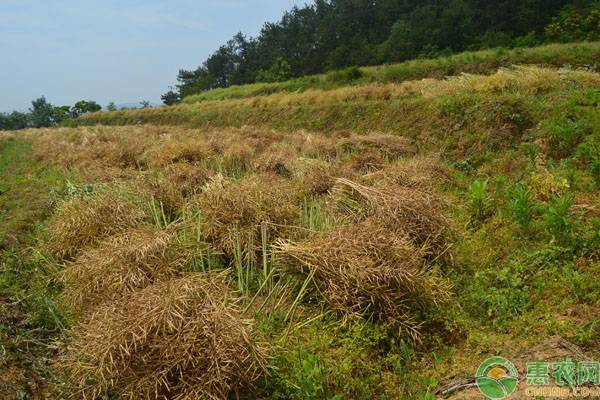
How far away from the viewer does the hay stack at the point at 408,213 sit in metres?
4.35

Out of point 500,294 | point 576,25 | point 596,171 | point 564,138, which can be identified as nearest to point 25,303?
point 500,294

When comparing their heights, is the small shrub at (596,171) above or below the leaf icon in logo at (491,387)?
above

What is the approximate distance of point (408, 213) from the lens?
14.6 feet

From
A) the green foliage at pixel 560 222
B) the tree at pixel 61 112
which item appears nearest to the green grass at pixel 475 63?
the green foliage at pixel 560 222

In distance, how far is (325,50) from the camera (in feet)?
161

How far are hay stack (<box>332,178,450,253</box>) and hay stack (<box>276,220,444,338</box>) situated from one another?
52 cm

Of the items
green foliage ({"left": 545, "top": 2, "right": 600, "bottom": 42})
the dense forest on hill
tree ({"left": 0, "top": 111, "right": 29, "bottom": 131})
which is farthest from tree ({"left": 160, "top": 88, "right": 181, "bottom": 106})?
green foliage ({"left": 545, "top": 2, "right": 600, "bottom": 42})

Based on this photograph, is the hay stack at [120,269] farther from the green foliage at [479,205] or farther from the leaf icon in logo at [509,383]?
the green foliage at [479,205]

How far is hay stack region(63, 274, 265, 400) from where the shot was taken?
259cm

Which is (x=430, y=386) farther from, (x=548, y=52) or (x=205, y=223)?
(x=548, y=52)

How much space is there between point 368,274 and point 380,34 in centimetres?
4760

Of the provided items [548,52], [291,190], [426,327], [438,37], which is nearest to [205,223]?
[291,190]

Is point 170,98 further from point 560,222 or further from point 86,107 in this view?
point 560,222

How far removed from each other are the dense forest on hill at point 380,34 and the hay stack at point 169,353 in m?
23.3
